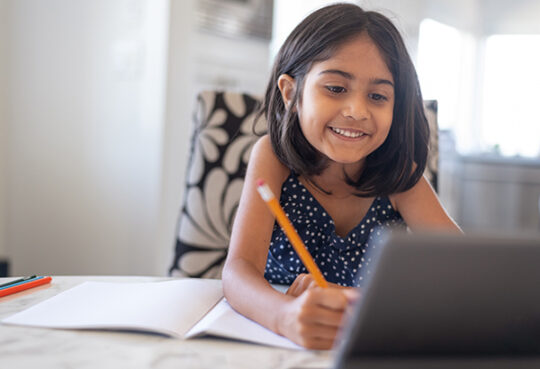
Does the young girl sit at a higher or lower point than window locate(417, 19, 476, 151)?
lower

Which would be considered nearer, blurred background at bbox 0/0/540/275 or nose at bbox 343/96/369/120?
nose at bbox 343/96/369/120

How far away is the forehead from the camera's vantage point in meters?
0.83

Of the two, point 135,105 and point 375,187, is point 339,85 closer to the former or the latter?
point 375,187

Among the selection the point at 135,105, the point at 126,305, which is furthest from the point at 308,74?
the point at 135,105

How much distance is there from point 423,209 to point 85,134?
5.51 ft

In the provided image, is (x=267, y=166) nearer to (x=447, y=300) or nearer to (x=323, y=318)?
(x=323, y=318)

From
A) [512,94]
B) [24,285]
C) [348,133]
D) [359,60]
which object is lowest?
[24,285]

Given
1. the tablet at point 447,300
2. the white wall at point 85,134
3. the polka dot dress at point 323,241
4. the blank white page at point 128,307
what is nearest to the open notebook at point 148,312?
the blank white page at point 128,307

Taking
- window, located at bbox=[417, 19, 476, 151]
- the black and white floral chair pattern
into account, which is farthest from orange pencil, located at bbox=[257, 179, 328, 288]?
window, located at bbox=[417, 19, 476, 151]

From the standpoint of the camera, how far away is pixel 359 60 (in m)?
0.84

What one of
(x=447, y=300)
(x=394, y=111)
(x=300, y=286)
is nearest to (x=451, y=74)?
(x=394, y=111)

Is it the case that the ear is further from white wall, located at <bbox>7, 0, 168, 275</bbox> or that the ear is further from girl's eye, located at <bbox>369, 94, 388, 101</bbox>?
white wall, located at <bbox>7, 0, 168, 275</bbox>

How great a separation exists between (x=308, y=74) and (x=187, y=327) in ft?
1.53

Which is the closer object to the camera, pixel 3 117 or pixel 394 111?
pixel 394 111
